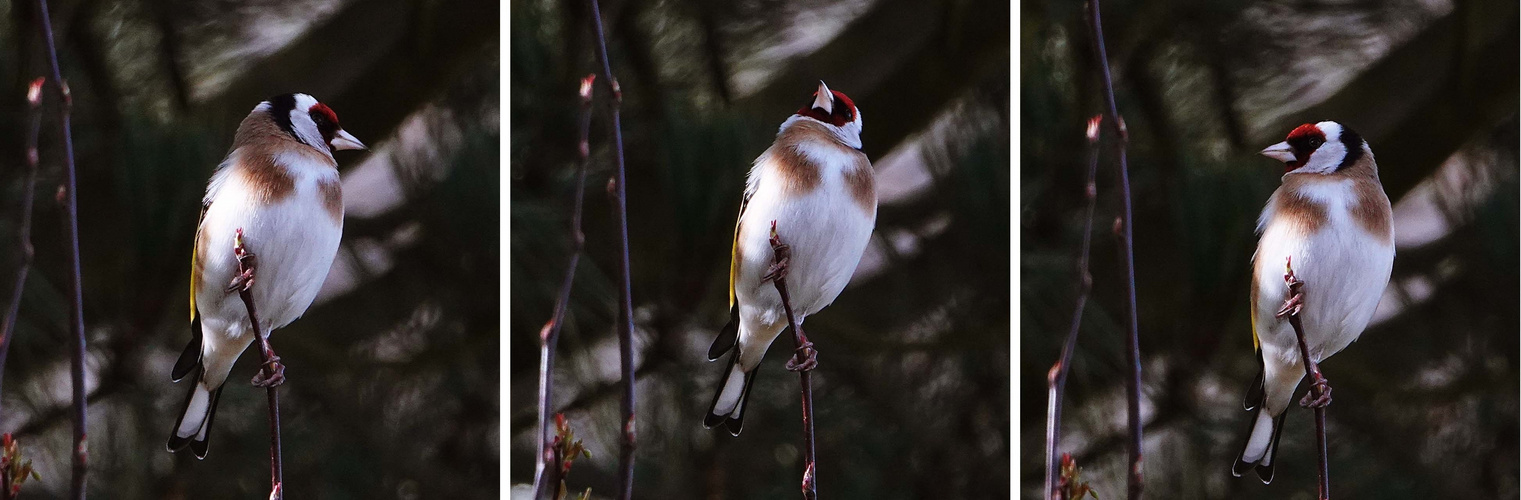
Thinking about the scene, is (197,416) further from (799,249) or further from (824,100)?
(824,100)

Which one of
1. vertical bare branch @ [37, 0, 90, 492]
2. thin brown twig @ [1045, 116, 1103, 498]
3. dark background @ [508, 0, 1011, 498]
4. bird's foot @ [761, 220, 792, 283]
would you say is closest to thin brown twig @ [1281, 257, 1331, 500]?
thin brown twig @ [1045, 116, 1103, 498]

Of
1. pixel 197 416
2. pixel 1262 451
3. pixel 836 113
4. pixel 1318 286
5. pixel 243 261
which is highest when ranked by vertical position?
pixel 836 113

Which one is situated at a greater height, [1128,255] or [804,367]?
[1128,255]

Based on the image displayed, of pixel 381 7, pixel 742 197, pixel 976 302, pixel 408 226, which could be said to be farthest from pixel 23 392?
pixel 976 302

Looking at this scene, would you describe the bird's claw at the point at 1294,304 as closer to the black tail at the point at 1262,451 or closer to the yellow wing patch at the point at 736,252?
the black tail at the point at 1262,451

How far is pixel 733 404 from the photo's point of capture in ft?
7.86

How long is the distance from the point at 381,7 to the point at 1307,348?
55.0 inches

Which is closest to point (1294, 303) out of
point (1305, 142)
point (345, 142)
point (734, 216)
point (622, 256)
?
point (1305, 142)

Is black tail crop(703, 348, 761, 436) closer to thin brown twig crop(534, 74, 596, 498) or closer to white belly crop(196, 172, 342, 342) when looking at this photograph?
thin brown twig crop(534, 74, 596, 498)

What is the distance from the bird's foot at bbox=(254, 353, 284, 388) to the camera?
2.34 meters

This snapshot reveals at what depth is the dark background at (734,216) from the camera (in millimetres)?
2387

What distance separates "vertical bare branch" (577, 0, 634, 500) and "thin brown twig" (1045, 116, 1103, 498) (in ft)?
1.98

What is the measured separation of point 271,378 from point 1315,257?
148 centimetres

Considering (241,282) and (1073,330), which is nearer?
(241,282)
